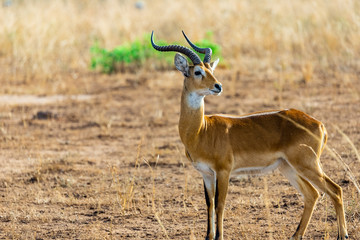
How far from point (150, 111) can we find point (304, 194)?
20.4 feet

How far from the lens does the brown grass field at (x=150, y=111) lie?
6.59m

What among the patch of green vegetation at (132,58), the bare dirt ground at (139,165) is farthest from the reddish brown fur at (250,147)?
the patch of green vegetation at (132,58)

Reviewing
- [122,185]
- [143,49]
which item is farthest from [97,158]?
[143,49]

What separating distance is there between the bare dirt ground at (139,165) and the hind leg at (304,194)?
18cm

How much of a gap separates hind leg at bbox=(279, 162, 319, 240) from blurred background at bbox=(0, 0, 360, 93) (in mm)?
7617

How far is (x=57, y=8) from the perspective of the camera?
20156 mm

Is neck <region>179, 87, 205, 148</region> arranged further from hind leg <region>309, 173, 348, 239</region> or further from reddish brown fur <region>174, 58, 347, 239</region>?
hind leg <region>309, 173, 348, 239</region>

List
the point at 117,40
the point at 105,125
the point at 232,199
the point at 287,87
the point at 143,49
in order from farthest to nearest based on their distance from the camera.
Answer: the point at 117,40
the point at 143,49
the point at 287,87
the point at 105,125
the point at 232,199

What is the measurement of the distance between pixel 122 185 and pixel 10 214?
4.81ft

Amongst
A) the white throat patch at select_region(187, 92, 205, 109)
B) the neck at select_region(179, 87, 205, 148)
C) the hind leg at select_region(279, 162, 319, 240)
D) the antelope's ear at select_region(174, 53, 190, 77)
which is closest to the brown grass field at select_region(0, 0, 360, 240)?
the hind leg at select_region(279, 162, 319, 240)

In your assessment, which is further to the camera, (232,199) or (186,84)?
(232,199)

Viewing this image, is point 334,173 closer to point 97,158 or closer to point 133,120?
point 97,158

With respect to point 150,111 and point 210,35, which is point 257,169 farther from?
point 210,35

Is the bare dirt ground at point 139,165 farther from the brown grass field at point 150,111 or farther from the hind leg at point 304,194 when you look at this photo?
the hind leg at point 304,194
